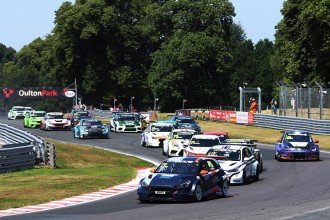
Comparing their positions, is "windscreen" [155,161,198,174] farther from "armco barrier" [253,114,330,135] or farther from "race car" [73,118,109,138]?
"armco barrier" [253,114,330,135]

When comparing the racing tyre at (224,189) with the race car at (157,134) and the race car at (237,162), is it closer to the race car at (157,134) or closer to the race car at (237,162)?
the race car at (237,162)

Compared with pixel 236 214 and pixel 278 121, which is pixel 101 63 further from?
pixel 236 214

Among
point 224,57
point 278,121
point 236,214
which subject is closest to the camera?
point 236,214

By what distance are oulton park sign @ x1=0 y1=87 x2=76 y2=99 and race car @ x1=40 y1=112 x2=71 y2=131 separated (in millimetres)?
34933

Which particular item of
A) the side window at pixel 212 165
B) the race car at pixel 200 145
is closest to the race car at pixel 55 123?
the race car at pixel 200 145

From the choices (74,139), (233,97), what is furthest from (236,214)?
(233,97)

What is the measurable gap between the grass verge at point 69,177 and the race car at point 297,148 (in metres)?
6.65

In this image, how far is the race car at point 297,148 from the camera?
3694 centimetres

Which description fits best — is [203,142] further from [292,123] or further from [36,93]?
[36,93]

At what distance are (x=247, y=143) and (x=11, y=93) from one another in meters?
69.3

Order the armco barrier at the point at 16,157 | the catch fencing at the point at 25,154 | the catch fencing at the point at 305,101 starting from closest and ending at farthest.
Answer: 1. the armco barrier at the point at 16,157
2. the catch fencing at the point at 25,154
3. the catch fencing at the point at 305,101

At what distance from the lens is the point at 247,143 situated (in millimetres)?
32219

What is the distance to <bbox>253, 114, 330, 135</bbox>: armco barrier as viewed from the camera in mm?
52688

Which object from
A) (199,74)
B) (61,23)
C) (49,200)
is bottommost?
(49,200)
